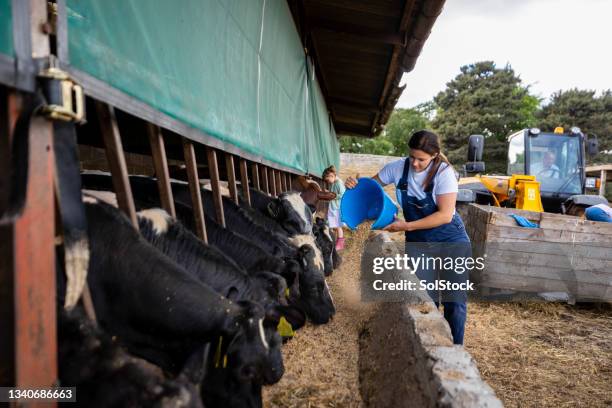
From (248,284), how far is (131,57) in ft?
4.81

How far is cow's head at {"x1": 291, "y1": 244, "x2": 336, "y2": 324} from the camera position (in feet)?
13.9

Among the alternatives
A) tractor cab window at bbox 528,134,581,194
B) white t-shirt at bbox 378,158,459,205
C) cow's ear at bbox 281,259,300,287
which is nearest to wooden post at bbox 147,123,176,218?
cow's ear at bbox 281,259,300,287

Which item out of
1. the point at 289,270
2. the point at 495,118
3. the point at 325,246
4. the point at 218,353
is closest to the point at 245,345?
the point at 218,353

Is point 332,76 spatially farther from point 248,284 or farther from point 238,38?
point 248,284

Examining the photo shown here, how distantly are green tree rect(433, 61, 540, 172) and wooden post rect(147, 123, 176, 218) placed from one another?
33686mm

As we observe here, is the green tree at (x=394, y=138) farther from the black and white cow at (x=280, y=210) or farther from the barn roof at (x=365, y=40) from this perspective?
the black and white cow at (x=280, y=210)

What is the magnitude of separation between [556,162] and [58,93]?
28.0ft

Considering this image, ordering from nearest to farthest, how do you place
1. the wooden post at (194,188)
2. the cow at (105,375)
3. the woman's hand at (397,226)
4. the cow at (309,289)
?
the cow at (105,375) < the wooden post at (194,188) < the woman's hand at (397,226) < the cow at (309,289)

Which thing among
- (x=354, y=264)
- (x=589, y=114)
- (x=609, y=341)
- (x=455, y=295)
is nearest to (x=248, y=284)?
(x=455, y=295)

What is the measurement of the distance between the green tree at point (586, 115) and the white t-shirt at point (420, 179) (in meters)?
37.0

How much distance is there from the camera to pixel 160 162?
2318 mm

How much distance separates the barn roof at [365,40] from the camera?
5.23m

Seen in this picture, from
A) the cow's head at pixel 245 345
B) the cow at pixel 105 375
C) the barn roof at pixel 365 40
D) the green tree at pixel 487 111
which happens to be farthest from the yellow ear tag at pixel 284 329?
the green tree at pixel 487 111

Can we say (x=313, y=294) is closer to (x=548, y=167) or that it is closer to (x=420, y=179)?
(x=420, y=179)
